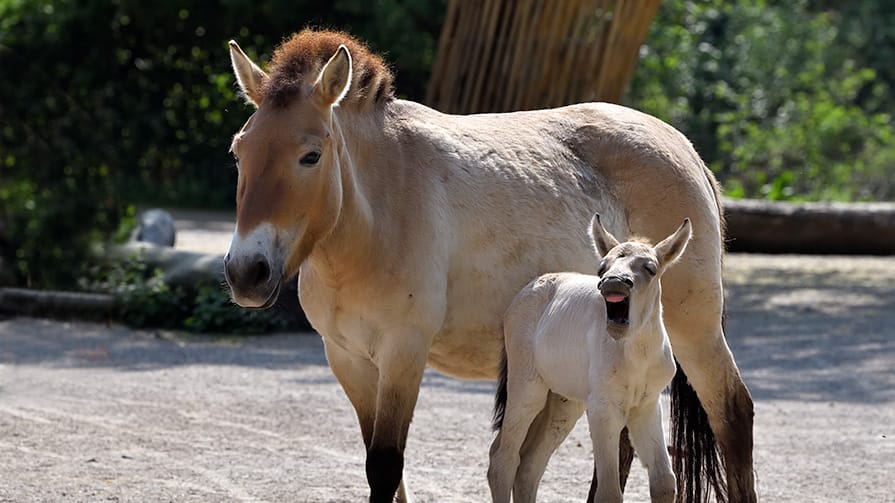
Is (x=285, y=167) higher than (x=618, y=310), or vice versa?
(x=285, y=167)

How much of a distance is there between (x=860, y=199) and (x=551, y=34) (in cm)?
919

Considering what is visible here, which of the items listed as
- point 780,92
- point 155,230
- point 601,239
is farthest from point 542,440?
point 780,92

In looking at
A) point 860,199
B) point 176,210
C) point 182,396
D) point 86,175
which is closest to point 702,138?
point 860,199

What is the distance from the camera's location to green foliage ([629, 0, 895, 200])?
19547 millimetres

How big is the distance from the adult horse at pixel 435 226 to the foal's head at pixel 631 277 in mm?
713

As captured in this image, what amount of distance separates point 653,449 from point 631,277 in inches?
30.3

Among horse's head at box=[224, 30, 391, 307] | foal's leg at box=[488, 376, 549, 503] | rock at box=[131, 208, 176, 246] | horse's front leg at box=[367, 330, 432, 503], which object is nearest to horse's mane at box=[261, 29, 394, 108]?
horse's head at box=[224, 30, 391, 307]

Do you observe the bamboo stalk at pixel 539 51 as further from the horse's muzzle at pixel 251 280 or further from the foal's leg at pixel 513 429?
the horse's muzzle at pixel 251 280

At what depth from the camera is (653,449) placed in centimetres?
462

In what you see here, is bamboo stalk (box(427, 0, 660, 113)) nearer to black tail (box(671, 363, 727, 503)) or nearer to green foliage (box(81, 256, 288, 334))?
green foliage (box(81, 256, 288, 334))

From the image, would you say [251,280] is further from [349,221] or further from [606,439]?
[606,439]

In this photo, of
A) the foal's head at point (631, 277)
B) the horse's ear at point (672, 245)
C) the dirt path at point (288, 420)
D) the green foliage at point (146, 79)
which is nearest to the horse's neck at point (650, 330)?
the foal's head at point (631, 277)

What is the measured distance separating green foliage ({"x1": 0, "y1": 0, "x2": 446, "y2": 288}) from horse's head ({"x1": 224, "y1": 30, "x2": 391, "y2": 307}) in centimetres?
1086

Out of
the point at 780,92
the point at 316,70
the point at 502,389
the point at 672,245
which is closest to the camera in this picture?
the point at 672,245
